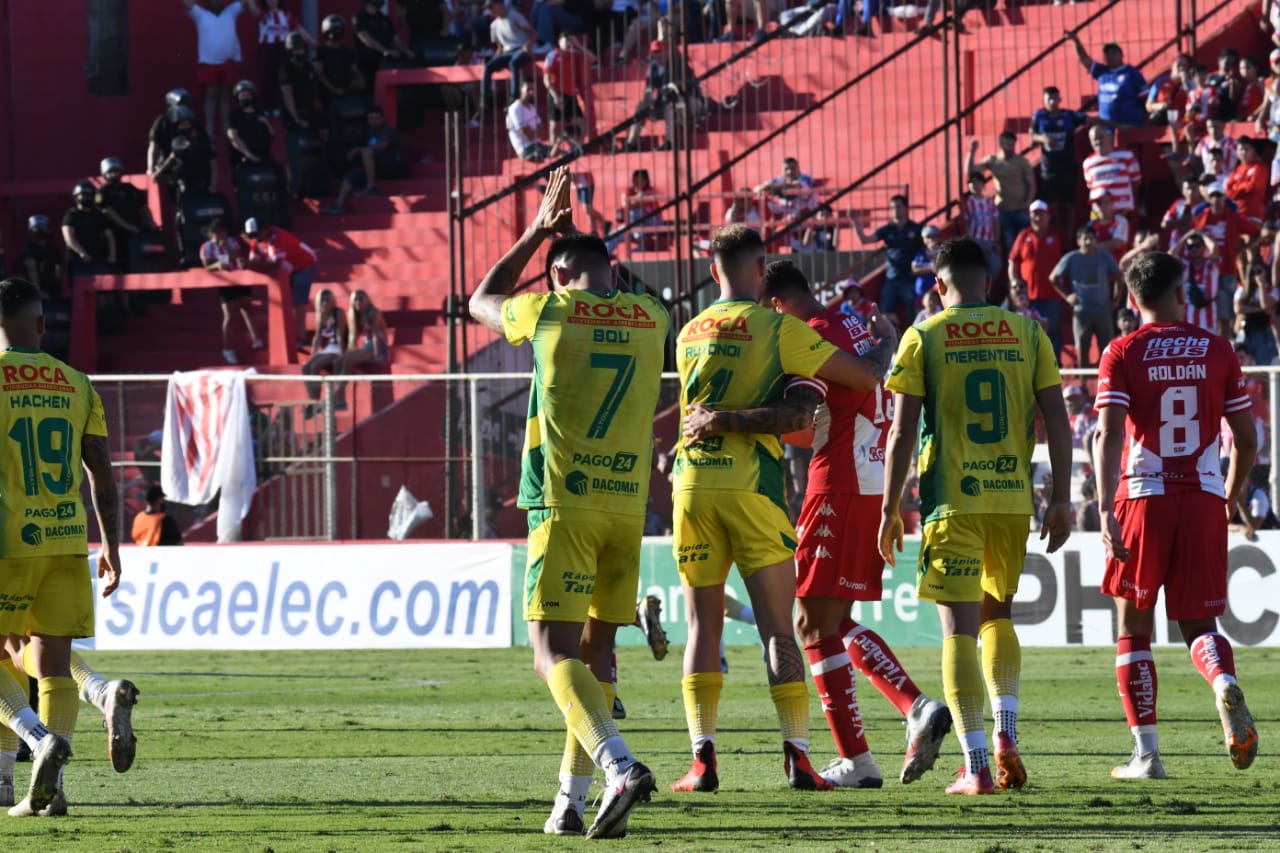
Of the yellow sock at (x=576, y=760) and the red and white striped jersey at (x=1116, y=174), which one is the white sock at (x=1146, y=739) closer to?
the yellow sock at (x=576, y=760)

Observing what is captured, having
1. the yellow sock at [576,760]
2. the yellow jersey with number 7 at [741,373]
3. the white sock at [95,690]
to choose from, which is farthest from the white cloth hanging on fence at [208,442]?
Answer: the yellow sock at [576,760]

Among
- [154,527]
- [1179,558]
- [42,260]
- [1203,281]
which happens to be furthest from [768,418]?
[42,260]

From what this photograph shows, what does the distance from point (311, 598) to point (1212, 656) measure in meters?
12.4

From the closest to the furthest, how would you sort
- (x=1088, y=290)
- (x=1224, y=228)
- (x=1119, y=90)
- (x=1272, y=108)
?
(x=1088, y=290) < (x=1224, y=228) < (x=1272, y=108) < (x=1119, y=90)

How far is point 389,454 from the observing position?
20859 mm

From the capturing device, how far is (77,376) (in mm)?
9414

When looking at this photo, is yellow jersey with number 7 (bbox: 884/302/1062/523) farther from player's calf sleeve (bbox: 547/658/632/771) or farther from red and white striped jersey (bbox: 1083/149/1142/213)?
red and white striped jersey (bbox: 1083/149/1142/213)

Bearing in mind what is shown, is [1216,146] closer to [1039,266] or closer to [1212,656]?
[1039,266]

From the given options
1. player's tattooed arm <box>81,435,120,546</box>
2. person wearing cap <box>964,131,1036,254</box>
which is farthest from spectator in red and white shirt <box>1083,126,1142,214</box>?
player's tattooed arm <box>81,435,120,546</box>

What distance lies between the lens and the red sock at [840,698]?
959cm

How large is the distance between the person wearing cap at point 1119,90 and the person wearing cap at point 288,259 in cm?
1024

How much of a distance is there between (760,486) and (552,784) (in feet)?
5.86

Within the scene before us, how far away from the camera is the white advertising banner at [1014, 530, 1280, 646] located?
18094 millimetres

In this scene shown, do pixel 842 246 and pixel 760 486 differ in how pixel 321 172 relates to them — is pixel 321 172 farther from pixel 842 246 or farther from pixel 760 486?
pixel 760 486
